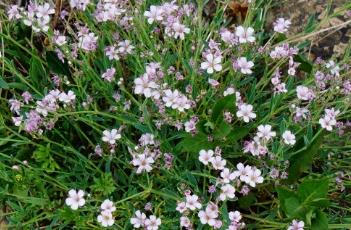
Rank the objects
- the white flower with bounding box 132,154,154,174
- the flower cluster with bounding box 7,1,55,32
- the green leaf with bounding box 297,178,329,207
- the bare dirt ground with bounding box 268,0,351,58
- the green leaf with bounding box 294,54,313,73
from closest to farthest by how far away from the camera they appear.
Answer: the green leaf with bounding box 297,178,329,207 → the white flower with bounding box 132,154,154,174 → the flower cluster with bounding box 7,1,55,32 → the green leaf with bounding box 294,54,313,73 → the bare dirt ground with bounding box 268,0,351,58

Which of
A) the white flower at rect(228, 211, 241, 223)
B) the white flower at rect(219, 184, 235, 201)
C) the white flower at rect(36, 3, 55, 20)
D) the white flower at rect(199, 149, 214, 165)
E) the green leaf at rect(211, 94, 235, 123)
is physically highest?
the white flower at rect(36, 3, 55, 20)

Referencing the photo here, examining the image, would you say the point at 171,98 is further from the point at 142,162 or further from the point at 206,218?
the point at 206,218

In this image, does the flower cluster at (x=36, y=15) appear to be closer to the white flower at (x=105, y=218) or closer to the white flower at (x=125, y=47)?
the white flower at (x=125, y=47)

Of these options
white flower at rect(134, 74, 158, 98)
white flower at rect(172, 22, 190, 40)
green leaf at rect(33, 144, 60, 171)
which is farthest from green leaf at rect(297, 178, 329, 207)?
green leaf at rect(33, 144, 60, 171)

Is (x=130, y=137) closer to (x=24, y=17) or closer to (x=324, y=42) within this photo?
(x=24, y=17)

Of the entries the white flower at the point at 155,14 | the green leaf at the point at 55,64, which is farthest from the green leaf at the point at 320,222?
the green leaf at the point at 55,64

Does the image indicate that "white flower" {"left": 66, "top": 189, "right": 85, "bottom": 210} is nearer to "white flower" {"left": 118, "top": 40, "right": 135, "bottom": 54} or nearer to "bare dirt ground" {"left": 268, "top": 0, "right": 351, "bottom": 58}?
"white flower" {"left": 118, "top": 40, "right": 135, "bottom": 54}
